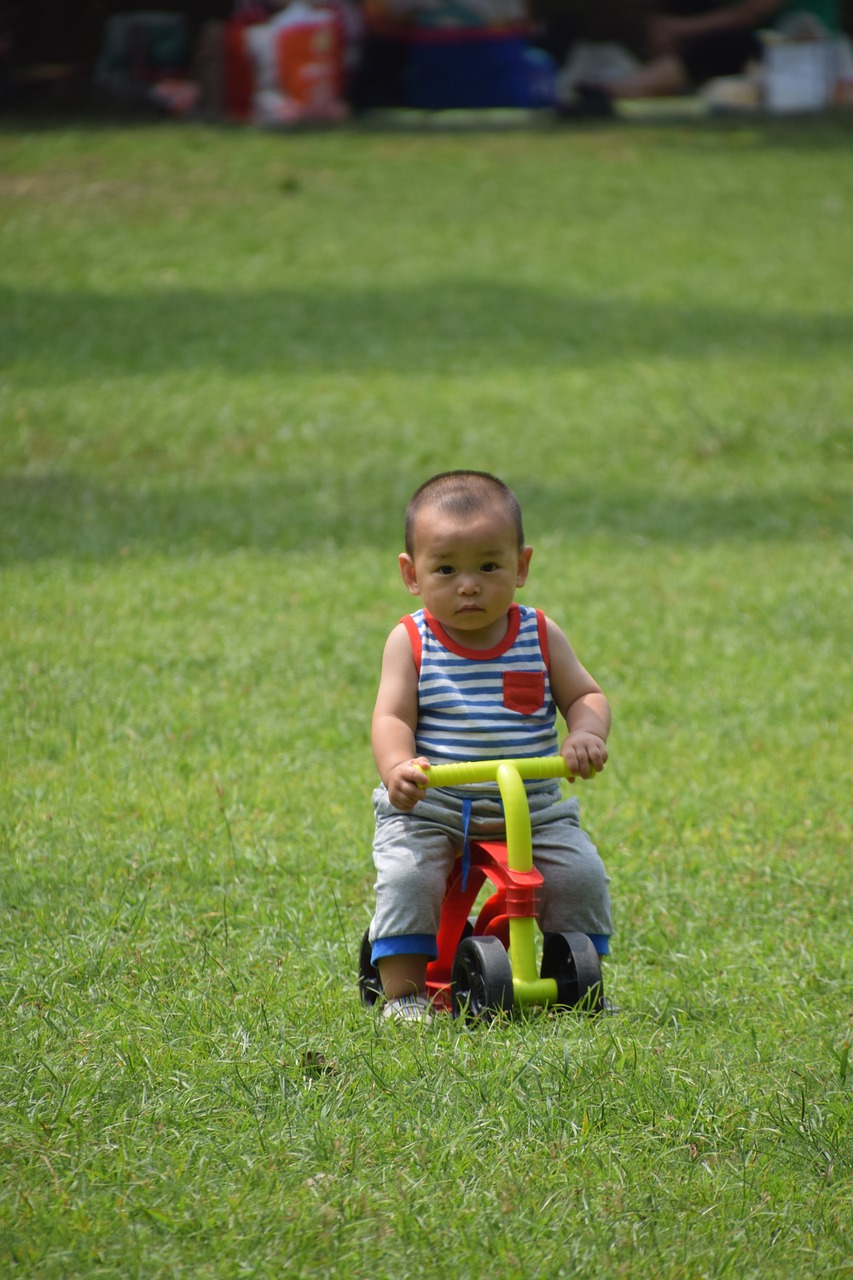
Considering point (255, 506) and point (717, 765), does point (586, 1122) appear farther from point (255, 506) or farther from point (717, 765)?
point (255, 506)

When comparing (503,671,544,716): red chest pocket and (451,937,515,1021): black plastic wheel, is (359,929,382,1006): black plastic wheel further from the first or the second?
(503,671,544,716): red chest pocket

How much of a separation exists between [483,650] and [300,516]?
4.39m

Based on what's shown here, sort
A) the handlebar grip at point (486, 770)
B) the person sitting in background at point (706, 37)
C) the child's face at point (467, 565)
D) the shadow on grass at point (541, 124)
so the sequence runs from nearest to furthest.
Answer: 1. the handlebar grip at point (486, 770)
2. the child's face at point (467, 565)
3. the shadow on grass at point (541, 124)
4. the person sitting in background at point (706, 37)

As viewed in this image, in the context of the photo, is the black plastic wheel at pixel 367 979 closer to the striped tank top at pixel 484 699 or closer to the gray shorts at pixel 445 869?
the gray shorts at pixel 445 869

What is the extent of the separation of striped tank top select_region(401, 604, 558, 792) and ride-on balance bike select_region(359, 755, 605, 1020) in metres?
0.12

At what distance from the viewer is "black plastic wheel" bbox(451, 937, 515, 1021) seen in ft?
10.3

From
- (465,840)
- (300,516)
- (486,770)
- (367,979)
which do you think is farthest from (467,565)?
(300,516)

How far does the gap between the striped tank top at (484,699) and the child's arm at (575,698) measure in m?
0.03

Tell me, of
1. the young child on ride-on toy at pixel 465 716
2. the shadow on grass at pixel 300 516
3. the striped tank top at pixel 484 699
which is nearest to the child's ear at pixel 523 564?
the young child on ride-on toy at pixel 465 716

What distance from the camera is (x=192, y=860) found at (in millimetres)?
4109

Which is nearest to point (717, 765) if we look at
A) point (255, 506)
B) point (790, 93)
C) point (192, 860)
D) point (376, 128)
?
point (192, 860)

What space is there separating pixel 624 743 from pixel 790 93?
1681 cm

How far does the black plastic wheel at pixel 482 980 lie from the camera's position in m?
3.15

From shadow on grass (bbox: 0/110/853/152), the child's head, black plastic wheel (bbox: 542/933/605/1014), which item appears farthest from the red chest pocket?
shadow on grass (bbox: 0/110/853/152)
